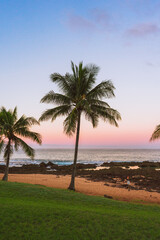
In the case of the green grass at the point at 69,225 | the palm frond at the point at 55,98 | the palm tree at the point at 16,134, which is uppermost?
the palm frond at the point at 55,98

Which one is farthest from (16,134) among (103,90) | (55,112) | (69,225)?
(69,225)

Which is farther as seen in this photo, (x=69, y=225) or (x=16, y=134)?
(x=16, y=134)

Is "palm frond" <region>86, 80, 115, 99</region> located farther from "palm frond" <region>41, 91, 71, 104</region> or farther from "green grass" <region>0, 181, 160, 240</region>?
"green grass" <region>0, 181, 160, 240</region>

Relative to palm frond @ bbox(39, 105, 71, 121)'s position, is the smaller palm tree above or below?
below

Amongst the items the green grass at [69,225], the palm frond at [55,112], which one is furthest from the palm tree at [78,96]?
the green grass at [69,225]

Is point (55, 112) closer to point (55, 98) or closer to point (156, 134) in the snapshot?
point (55, 98)

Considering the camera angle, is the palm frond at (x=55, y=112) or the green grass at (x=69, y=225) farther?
the palm frond at (x=55, y=112)

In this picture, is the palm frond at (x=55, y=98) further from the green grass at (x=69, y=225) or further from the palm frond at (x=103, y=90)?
the green grass at (x=69, y=225)

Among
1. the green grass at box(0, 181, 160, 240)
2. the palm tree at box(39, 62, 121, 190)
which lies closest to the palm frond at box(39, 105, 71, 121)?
the palm tree at box(39, 62, 121, 190)

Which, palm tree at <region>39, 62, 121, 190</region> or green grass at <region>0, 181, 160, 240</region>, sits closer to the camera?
green grass at <region>0, 181, 160, 240</region>

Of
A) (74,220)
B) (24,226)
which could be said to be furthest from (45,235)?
(74,220)

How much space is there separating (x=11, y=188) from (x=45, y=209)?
16.9ft

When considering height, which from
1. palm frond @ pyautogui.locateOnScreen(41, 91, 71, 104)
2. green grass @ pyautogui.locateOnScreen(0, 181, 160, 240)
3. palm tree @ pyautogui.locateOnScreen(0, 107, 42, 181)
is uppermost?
palm frond @ pyautogui.locateOnScreen(41, 91, 71, 104)

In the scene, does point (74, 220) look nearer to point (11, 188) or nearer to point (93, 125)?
point (11, 188)
